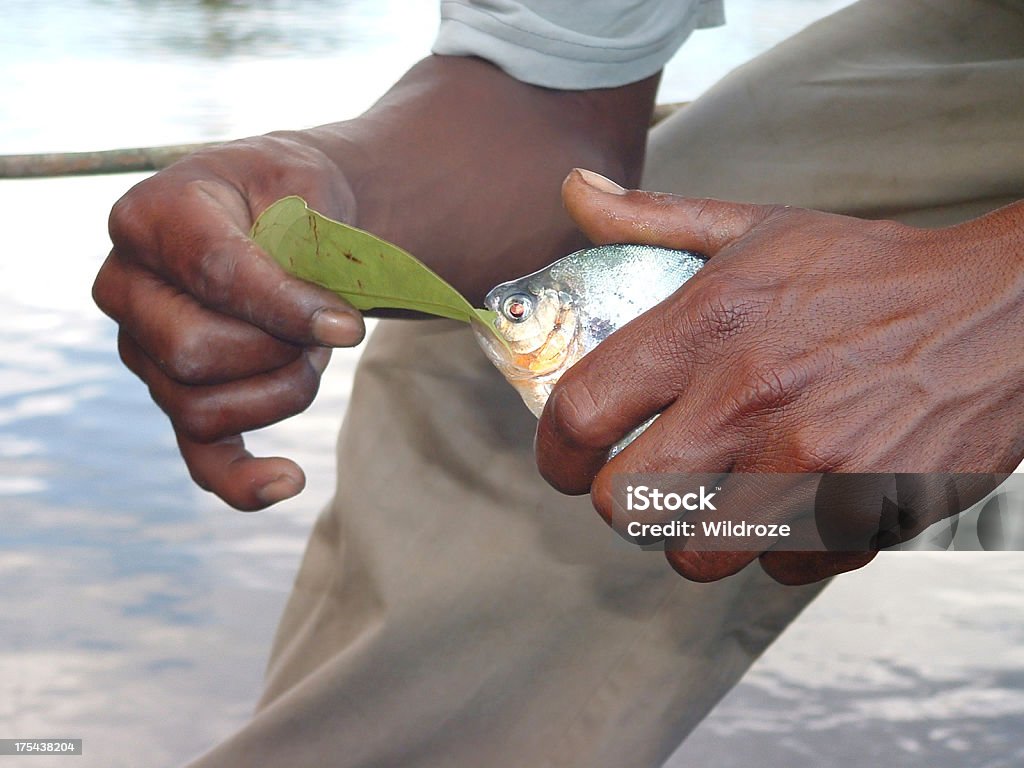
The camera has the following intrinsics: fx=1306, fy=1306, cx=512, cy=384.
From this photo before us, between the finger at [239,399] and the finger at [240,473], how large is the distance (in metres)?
0.02

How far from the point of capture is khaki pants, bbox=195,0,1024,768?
105 centimetres

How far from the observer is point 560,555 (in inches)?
41.8

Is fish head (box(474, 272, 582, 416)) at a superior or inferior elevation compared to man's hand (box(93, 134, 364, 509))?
superior

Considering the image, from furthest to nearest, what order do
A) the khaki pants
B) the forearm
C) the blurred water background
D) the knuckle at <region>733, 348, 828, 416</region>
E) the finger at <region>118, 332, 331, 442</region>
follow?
the blurred water background
the khaki pants
the forearm
the finger at <region>118, 332, 331, 442</region>
the knuckle at <region>733, 348, 828, 416</region>

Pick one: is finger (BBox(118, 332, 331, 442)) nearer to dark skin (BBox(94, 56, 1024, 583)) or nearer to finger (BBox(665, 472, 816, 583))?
dark skin (BBox(94, 56, 1024, 583))

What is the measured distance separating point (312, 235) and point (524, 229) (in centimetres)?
37

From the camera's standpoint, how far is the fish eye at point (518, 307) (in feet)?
2.04

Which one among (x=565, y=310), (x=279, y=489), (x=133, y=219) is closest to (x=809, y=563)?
(x=565, y=310)

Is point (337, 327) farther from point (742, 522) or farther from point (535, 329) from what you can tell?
point (742, 522)

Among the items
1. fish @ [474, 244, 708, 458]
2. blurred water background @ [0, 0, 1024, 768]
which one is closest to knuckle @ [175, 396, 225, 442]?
fish @ [474, 244, 708, 458]

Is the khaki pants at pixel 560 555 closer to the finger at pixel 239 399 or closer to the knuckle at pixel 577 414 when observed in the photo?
the finger at pixel 239 399

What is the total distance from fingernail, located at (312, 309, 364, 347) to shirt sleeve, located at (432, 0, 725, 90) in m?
0.38

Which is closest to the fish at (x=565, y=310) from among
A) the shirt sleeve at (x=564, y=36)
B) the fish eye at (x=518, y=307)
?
the fish eye at (x=518, y=307)

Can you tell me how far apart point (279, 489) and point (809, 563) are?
0.33 m
